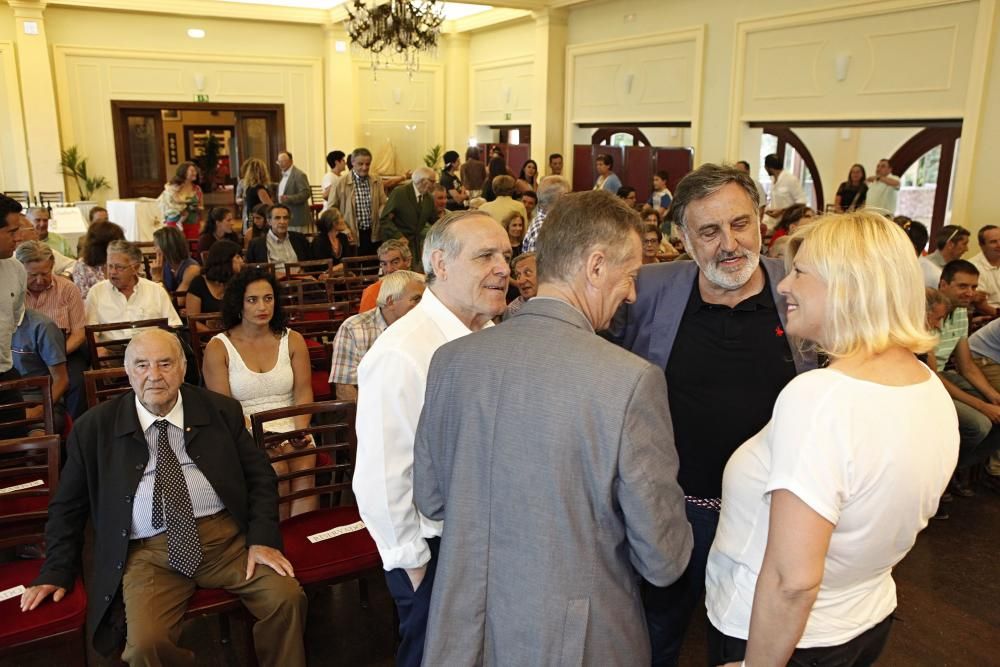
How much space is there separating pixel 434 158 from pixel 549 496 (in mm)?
14282

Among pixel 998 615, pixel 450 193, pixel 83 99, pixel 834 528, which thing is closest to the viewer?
pixel 834 528

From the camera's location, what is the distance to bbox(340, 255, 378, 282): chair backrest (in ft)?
21.5

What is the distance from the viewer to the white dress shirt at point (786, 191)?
28.2ft

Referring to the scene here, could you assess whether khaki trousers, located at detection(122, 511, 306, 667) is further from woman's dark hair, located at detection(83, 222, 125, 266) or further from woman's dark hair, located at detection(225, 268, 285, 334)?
woman's dark hair, located at detection(83, 222, 125, 266)

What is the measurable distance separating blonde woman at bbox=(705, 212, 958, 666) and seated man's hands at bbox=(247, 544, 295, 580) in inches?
61.6

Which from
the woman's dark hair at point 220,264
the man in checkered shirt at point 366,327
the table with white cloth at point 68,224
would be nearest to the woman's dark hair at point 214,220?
the table with white cloth at point 68,224

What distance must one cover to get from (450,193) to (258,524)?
7.75 metres

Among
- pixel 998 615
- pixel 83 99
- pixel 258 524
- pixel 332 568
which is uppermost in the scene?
pixel 83 99

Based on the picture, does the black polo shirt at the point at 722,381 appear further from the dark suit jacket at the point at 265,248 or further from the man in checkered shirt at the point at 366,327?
the dark suit jacket at the point at 265,248

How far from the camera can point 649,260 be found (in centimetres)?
577

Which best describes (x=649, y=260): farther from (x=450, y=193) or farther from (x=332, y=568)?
(x=450, y=193)

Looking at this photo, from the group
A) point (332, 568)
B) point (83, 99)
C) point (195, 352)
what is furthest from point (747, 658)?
point (83, 99)

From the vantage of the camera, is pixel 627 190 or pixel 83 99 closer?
pixel 627 190

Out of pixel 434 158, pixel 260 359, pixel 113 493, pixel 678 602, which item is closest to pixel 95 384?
pixel 260 359
